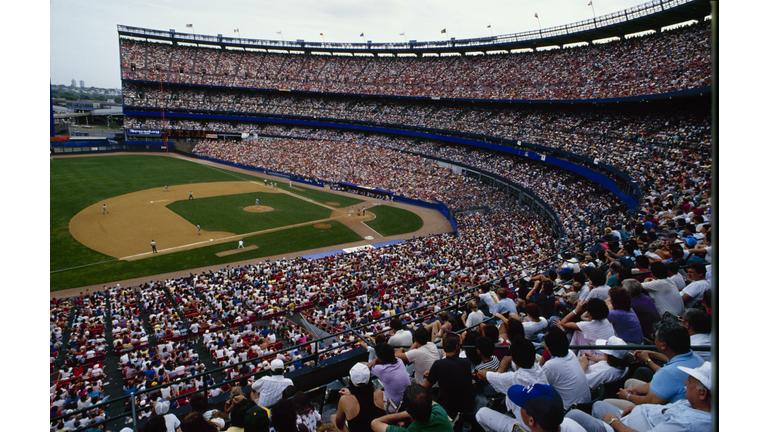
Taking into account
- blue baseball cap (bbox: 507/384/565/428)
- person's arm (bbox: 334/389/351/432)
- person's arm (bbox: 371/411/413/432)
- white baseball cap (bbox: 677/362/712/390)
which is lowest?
person's arm (bbox: 334/389/351/432)

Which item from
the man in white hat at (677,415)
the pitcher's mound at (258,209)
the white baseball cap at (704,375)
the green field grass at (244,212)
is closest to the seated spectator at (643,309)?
the man in white hat at (677,415)

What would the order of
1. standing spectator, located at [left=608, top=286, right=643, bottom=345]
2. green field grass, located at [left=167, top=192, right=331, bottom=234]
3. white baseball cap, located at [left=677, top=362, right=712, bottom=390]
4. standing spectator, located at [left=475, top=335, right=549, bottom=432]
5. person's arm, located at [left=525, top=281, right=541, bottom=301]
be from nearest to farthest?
Answer: white baseball cap, located at [left=677, top=362, right=712, bottom=390]
standing spectator, located at [left=475, top=335, right=549, bottom=432]
standing spectator, located at [left=608, top=286, right=643, bottom=345]
person's arm, located at [left=525, top=281, right=541, bottom=301]
green field grass, located at [left=167, top=192, right=331, bottom=234]

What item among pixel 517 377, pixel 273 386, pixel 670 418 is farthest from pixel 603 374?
pixel 273 386


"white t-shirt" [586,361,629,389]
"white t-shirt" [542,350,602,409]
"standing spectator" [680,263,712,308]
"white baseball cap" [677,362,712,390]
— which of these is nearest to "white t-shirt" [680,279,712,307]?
"standing spectator" [680,263,712,308]

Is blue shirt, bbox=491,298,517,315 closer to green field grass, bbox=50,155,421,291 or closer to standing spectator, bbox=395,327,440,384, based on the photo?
standing spectator, bbox=395,327,440,384

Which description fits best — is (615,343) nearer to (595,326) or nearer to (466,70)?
(595,326)

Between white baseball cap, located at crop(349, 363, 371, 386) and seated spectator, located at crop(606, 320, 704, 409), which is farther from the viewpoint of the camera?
white baseball cap, located at crop(349, 363, 371, 386)

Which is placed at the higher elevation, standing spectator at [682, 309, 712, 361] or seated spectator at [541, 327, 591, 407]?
standing spectator at [682, 309, 712, 361]

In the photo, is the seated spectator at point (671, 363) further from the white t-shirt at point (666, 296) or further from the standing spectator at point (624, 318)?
the white t-shirt at point (666, 296)
